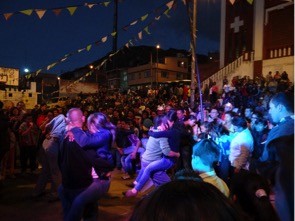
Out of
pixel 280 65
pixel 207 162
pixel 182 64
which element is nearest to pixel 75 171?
pixel 207 162

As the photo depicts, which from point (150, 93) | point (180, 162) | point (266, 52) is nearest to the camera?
point (180, 162)

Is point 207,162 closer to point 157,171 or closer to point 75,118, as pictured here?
point 75,118

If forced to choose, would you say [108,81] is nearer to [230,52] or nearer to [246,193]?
[230,52]

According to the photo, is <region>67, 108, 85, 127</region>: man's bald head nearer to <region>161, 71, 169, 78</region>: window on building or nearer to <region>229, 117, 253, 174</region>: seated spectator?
<region>229, 117, 253, 174</region>: seated spectator

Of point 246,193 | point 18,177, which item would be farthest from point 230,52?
point 246,193

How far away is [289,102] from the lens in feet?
10.1

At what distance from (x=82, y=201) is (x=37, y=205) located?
2856 mm

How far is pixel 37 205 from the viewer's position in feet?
21.3

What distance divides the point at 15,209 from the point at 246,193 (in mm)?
4994

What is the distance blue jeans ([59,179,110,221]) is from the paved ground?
93 cm

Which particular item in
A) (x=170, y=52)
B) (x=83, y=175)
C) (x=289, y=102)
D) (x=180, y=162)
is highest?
(x=170, y=52)

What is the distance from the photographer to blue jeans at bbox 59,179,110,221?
4.10 m

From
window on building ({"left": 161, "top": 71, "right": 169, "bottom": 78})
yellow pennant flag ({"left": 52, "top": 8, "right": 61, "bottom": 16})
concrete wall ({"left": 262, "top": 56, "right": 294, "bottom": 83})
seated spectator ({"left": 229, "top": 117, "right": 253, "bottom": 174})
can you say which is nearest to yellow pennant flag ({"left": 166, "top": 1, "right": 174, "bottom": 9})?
yellow pennant flag ({"left": 52, "top": 8, "right": 61, "bottom": 16})

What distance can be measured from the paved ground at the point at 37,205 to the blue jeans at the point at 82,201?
930mm
